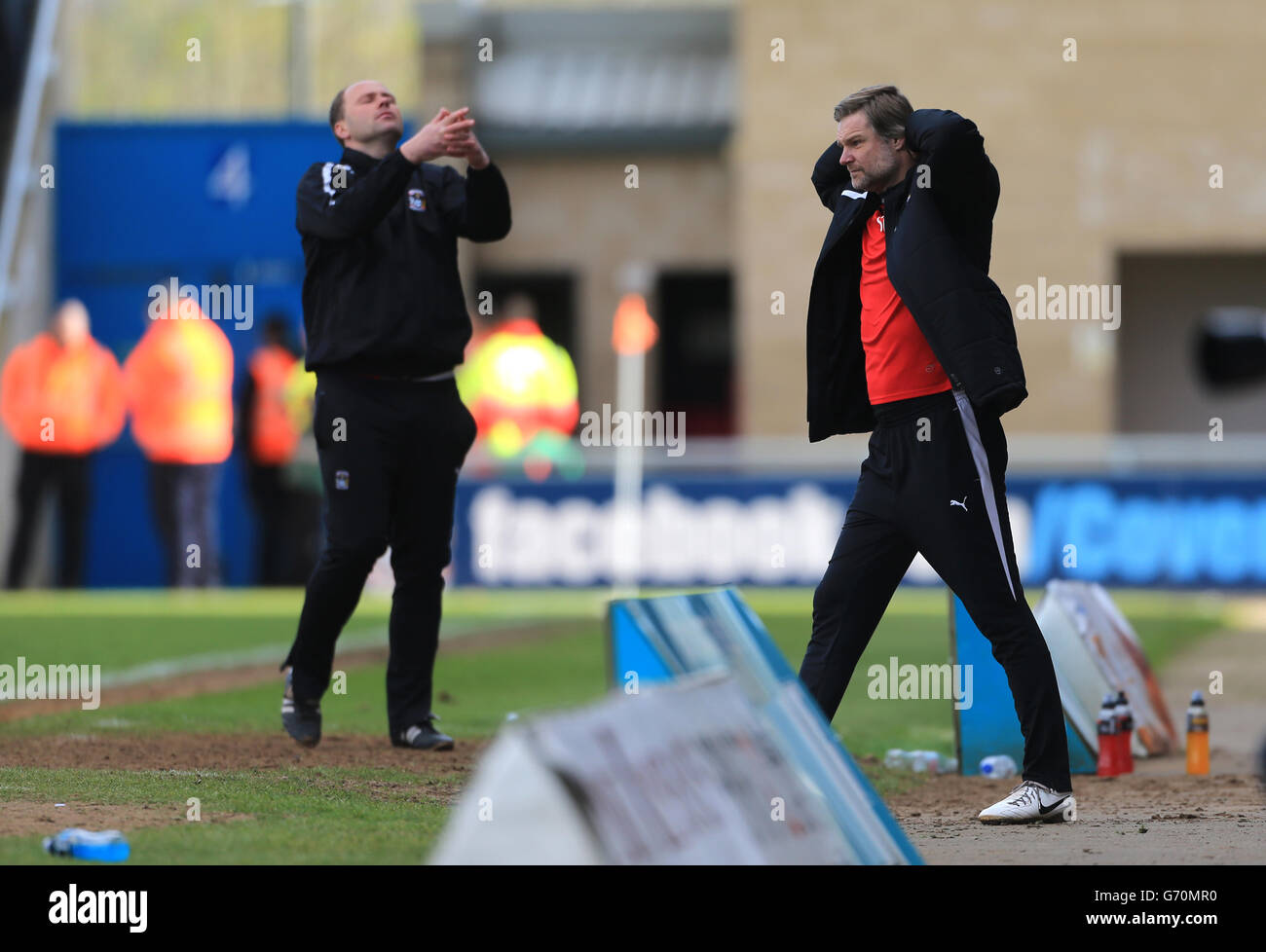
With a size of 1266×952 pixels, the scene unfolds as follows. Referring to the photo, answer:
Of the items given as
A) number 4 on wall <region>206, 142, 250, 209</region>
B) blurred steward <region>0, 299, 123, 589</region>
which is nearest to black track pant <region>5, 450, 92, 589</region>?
blurred steward <region>0, 299, 123, 589</region>

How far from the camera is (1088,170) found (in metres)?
27.6

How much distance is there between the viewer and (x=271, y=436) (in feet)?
66.5

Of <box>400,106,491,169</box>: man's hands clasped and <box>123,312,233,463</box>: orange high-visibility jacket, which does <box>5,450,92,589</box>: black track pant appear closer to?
<box>123,312,233,463</box>: orange high-visibility jacket

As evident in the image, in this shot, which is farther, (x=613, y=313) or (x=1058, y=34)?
(x=613, y=313)

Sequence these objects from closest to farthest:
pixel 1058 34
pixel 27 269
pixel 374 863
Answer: pixel 374 863 → pixel 27 269 → pixel 1058 34

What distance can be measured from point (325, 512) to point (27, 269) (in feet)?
57.0

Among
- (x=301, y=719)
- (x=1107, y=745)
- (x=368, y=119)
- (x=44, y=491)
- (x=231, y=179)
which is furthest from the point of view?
(x=231, y=179)

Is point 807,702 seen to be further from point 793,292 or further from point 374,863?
point 793,292

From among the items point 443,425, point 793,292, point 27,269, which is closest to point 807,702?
point 443,425

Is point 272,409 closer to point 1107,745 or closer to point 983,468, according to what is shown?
point 1107,745

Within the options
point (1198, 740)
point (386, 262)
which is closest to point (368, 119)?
point (386, 262)

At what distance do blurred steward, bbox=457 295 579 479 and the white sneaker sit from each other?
14.0 m

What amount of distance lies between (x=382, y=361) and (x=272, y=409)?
13.0 metres

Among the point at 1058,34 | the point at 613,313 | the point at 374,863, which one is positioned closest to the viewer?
the point at 374,863
